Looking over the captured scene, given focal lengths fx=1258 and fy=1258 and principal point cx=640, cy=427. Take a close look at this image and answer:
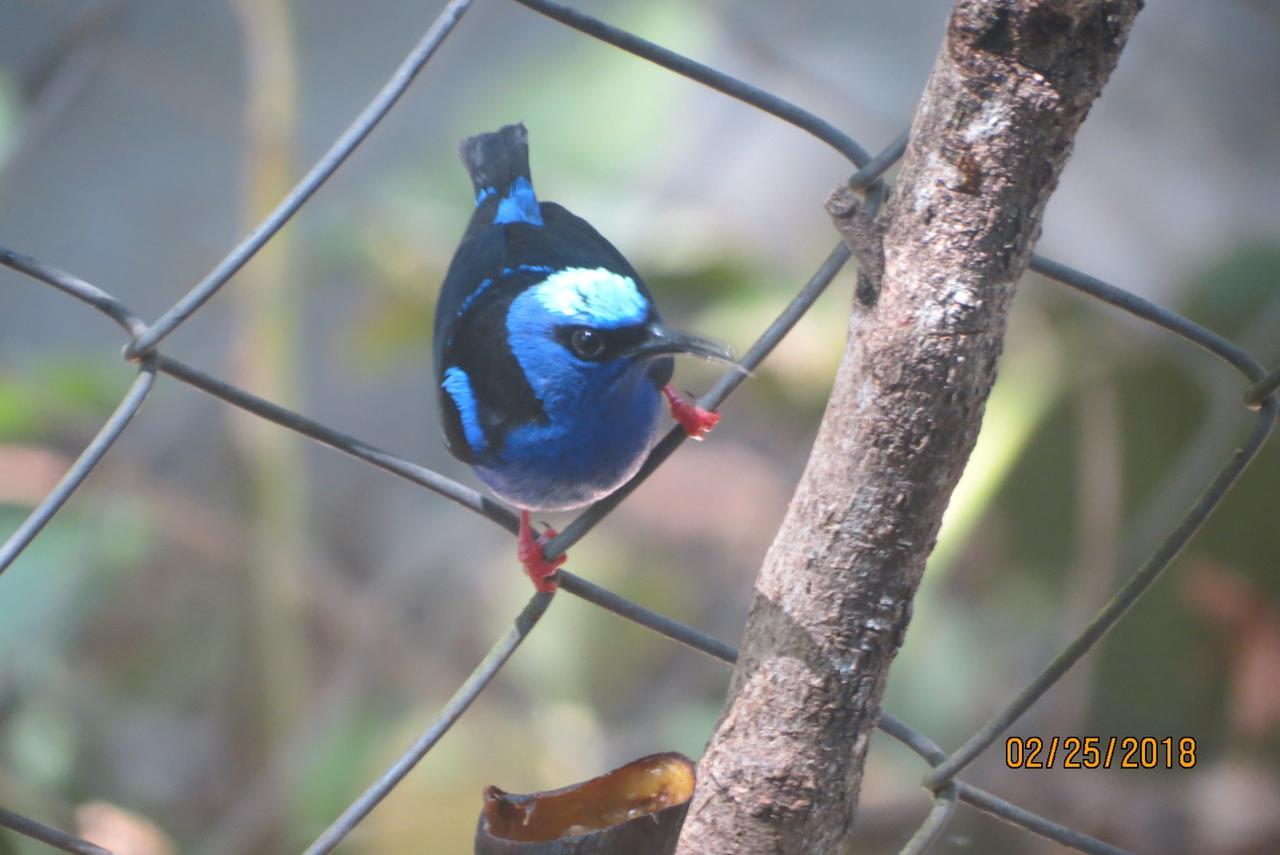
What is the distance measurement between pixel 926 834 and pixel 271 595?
2.19 metres

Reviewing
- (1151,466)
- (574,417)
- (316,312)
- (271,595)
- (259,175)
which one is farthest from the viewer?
(316,312)

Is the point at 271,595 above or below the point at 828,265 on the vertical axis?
above

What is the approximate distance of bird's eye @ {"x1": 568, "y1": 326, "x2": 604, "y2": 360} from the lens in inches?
76.9

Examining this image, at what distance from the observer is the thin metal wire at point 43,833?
1.27m

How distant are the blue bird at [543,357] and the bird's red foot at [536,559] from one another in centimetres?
16

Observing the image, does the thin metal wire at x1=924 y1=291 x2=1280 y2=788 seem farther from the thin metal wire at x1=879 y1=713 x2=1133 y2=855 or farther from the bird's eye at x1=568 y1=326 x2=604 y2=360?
the bird's eye at x1=568 y1=326 x2=604 y2=360

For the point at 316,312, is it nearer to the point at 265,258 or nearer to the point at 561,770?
the point at 265,258

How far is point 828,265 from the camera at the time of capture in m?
1.48

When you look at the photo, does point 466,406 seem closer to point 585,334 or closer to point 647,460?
point 585,334

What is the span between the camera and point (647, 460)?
145 centimetres

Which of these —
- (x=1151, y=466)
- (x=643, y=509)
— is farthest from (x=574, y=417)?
(x=643, y=509)

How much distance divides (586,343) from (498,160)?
1.26ft
